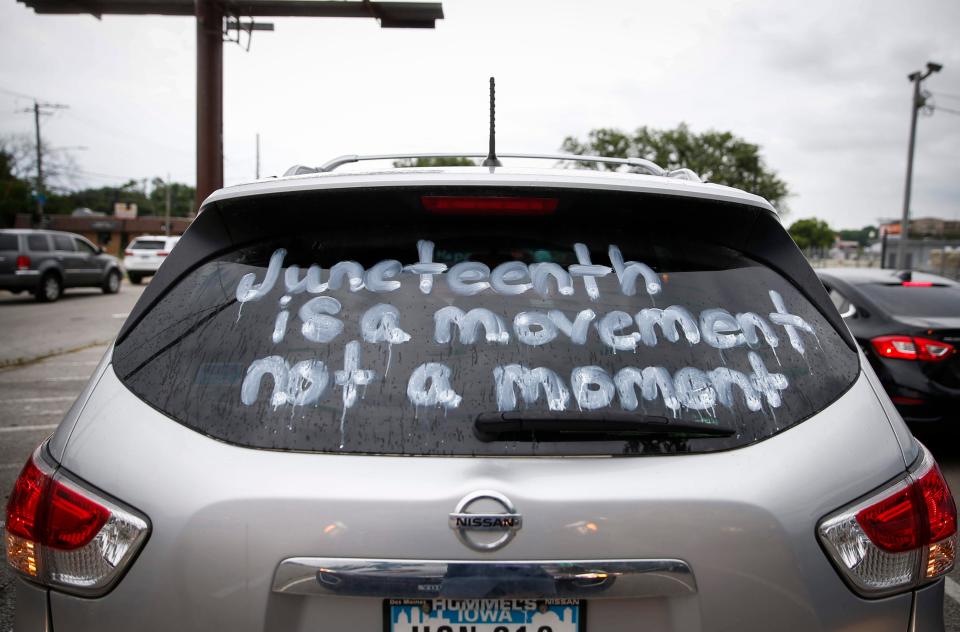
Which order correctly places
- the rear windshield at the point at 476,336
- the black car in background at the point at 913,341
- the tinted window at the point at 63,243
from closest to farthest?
the rear windshield at the point at 476,336 < the black car in background at the point at 913,341 < the tinted window at the point at 63,243

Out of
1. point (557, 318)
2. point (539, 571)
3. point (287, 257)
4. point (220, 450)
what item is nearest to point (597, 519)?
point (539, 571)

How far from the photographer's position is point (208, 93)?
9.48m

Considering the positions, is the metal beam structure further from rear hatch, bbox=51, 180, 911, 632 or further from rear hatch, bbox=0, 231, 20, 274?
rear hatch, bbox=0, 231, 20, 274

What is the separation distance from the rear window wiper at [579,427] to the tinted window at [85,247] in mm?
24588

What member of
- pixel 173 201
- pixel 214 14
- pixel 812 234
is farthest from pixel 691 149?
pixel 173 201

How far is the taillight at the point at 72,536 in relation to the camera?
1412mm

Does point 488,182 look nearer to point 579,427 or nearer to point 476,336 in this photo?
point 476,336

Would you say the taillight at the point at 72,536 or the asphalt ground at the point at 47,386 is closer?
the taillight at the point at 72,536

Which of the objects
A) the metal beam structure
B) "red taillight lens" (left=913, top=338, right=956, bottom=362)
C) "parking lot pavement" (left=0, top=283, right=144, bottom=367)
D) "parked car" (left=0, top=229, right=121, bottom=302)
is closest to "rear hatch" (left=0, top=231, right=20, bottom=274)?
"parked car" (left=0, top=229, right=121, bottom=302)

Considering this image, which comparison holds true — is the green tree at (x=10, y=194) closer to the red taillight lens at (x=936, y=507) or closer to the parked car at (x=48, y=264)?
the parked car at (x=48, y=264)

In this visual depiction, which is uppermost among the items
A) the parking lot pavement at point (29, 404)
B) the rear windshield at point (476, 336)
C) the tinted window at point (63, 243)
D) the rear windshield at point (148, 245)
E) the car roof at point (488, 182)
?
the car roof at point (488, 182)

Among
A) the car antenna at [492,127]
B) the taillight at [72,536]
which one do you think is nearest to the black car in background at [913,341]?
the car antenna at [492,127]

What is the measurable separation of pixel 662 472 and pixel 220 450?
0.87 m

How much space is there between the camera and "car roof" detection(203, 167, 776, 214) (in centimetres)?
168
